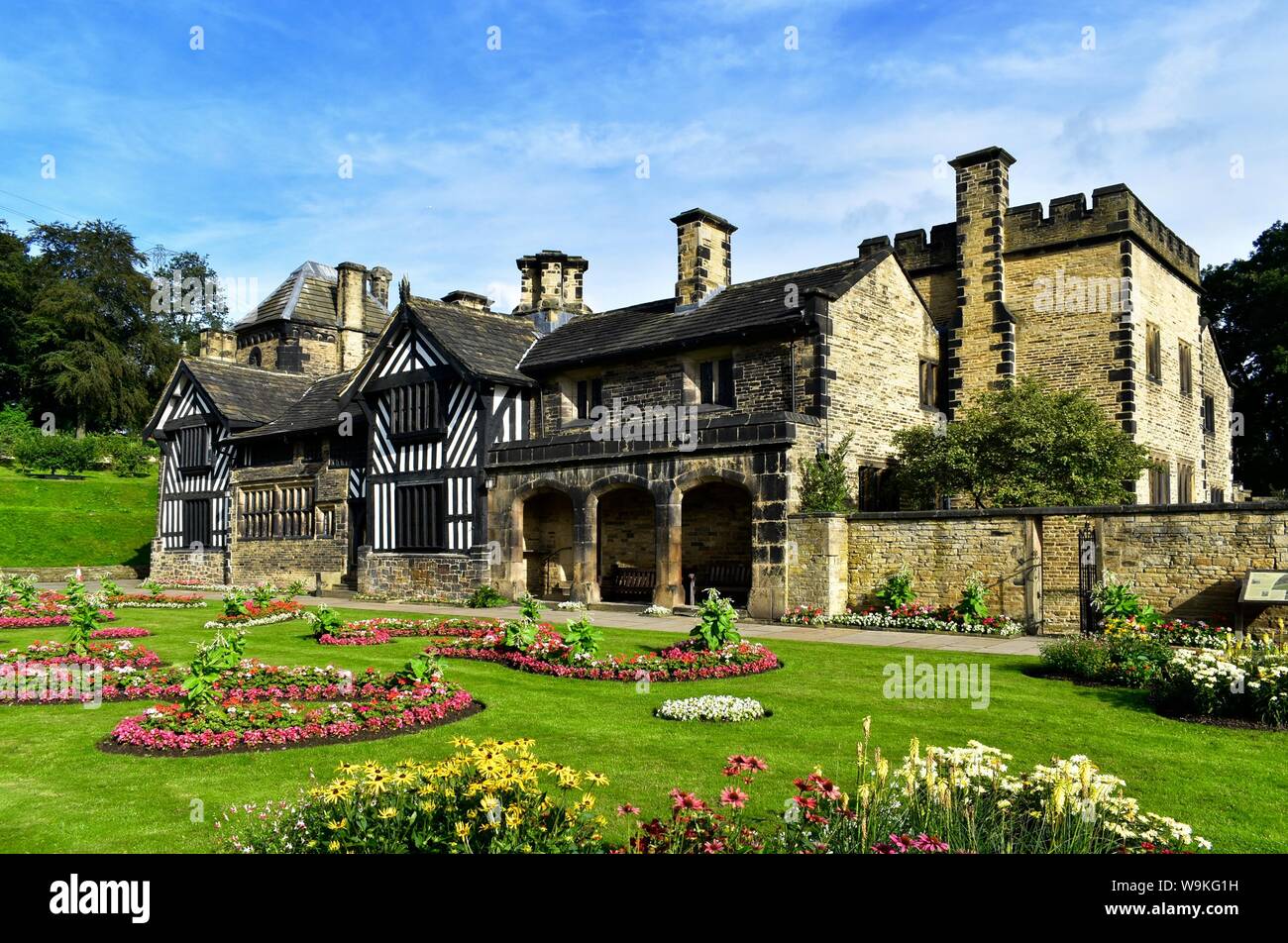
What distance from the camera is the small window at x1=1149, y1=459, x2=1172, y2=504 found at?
84.3ft

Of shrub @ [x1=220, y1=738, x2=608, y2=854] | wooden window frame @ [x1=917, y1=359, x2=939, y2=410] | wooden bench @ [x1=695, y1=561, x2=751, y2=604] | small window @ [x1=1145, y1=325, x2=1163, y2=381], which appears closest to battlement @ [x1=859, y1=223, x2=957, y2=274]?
wooden window frame @ [x1=917, y1=359, x2=939, y2=410]

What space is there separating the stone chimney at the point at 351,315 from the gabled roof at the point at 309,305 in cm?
57

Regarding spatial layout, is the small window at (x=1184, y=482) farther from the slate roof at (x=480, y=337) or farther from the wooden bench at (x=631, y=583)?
the slate roof at (x=480, y=337)

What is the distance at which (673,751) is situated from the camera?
8.43 metres

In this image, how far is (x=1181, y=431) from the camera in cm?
2841

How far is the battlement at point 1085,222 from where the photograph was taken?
2456 cm

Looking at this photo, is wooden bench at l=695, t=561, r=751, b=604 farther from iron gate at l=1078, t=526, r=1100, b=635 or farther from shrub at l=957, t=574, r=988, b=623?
iron gate at l=1078, t=526, r=1100, b=635

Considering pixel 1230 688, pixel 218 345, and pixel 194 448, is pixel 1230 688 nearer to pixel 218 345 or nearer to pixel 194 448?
pixel 194 448

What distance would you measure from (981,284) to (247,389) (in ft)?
91.9

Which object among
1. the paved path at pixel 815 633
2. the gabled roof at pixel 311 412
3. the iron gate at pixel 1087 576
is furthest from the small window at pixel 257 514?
the iron gate at pixel 1087 576

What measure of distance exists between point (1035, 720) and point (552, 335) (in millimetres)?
21831

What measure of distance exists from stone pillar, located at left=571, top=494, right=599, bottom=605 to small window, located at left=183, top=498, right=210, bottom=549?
20309 mm
